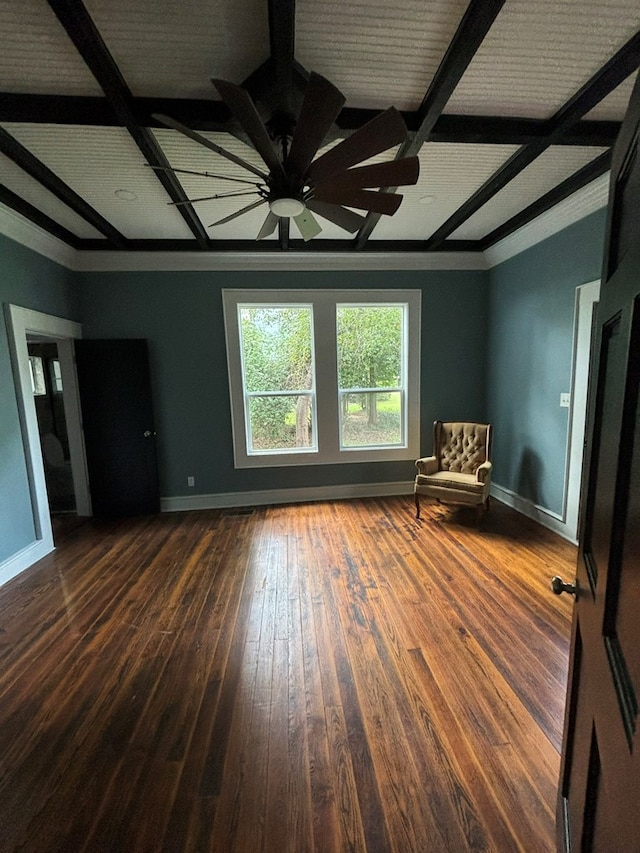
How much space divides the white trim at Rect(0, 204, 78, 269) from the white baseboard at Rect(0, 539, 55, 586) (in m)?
2.57

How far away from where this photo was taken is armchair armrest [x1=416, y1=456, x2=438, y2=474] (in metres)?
3.69

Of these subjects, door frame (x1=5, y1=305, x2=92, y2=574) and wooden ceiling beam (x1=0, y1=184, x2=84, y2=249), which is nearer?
wooden ceiling beam (x1=0, y1=184, x2=84, y2=249)

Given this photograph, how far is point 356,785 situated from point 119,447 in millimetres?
3652

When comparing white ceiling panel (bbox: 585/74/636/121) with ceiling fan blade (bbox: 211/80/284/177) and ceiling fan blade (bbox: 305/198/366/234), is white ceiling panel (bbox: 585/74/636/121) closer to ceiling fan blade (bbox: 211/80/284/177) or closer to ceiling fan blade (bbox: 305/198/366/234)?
ceiling fan blade (bbox: 305/198/366/234)

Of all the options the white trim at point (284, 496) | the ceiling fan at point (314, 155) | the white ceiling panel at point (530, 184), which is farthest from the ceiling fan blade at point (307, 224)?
the white trim at point (284, 496)

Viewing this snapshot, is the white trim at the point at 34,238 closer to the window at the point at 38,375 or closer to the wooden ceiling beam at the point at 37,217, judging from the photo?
the wooden ceiling beam at the point at 37,217

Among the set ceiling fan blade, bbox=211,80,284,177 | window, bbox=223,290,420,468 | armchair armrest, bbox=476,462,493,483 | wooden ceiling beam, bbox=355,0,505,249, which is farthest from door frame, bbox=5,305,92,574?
armchair armrest, bbox=476,462,493,483

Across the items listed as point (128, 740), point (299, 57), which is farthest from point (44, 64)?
point (128, 740)

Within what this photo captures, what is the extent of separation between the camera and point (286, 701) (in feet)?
5.19

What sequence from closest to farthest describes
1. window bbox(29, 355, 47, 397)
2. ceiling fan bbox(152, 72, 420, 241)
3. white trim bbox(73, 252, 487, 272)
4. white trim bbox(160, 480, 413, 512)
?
ceiling fan bbox(152, 72, 420, 241) → white trim bbox(73, 252, 487, 272) → white trim bbox(160, 480, 413, 512) → window bbox(29, 355, 47, 397)

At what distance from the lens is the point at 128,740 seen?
4.67 feet

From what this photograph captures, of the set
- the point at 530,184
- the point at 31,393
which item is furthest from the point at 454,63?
the point at 31,393

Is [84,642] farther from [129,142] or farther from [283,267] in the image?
[283,267]

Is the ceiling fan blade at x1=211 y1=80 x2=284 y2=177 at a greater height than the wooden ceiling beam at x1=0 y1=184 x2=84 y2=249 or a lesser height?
lesser
